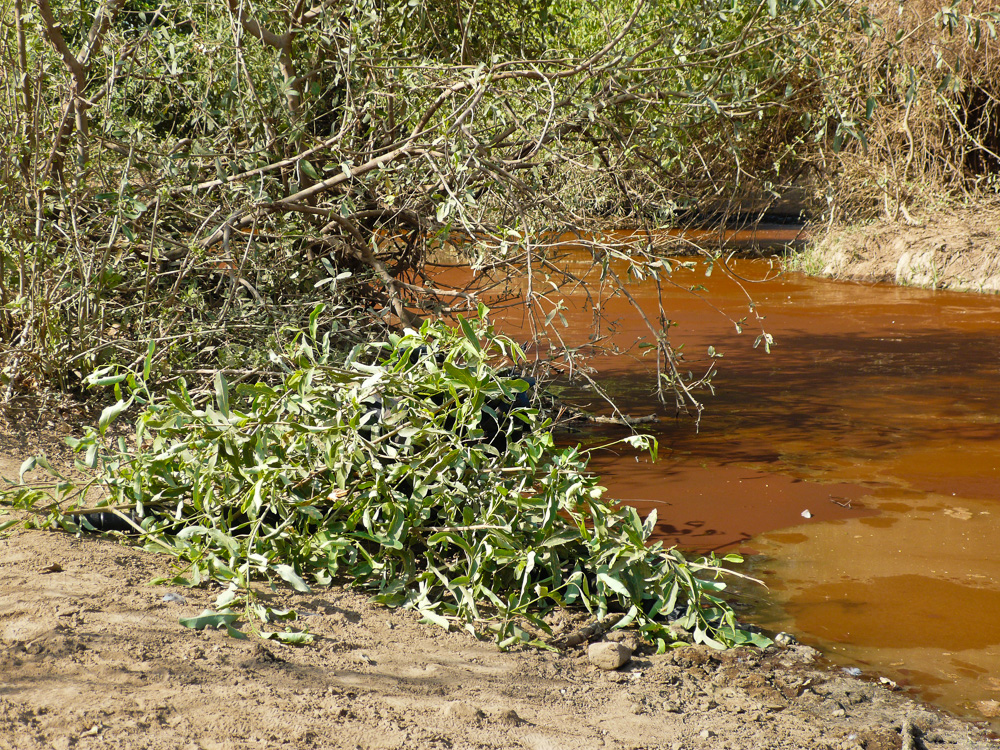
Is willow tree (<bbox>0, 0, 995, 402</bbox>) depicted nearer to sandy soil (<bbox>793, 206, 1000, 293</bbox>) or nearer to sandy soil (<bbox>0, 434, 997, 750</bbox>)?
sandy soil (<bbox>0, 434, 997, 750</bbox>)

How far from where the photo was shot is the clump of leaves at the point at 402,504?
3197mm

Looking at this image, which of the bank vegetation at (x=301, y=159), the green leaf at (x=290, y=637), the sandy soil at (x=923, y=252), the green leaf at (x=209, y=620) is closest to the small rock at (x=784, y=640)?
the bank vegetation at (x=301, y=159)

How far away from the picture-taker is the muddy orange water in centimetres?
340

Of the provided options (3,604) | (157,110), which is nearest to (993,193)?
(157,110)

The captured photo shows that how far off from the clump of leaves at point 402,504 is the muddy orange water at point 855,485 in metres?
0.66

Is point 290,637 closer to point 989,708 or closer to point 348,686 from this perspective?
point 348,686

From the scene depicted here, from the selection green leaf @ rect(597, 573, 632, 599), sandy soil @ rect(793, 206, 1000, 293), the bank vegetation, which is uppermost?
the bank vegetation

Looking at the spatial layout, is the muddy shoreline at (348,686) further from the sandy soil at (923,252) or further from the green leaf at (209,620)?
the sandy soil at (923,252)

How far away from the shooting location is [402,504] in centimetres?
329

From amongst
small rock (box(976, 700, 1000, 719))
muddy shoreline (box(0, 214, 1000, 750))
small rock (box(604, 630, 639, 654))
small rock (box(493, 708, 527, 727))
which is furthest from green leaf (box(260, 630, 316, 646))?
small rock (box(976, 700, 1000, 719))

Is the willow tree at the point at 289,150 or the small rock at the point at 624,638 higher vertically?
the willow tree at the point at 289,150

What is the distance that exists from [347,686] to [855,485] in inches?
134

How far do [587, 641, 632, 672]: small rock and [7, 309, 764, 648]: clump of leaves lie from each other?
0.20 m

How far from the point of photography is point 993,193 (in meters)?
14.0
